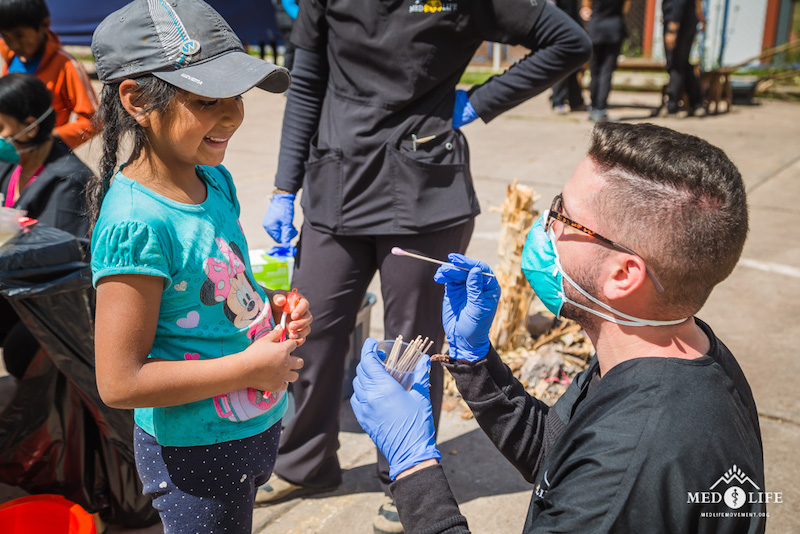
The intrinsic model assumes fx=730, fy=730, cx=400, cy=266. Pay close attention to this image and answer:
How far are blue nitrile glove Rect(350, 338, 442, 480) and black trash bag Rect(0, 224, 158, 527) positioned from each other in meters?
1.11

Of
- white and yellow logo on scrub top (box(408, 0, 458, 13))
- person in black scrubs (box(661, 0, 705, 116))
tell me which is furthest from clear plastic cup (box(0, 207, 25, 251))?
person in black scrubs (box(661, 0, 705, 116))

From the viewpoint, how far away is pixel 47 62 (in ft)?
13.6

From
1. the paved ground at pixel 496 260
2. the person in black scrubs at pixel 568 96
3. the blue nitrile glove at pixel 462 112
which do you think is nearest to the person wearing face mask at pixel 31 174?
the paved ground at pixel 496 260

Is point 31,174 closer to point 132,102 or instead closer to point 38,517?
point 38,517

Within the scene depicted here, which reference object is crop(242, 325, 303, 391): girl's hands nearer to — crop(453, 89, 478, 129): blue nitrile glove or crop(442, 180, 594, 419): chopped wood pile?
crop(453, 89, 478, 129): blue nitrile glove

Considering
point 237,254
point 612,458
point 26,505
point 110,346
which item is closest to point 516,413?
point 612,458

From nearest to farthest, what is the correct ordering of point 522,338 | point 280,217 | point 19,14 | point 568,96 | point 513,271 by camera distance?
point 280,217, point 513,271, point 522,338, point 19,14, point 568,96

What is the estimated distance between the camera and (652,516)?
121cm

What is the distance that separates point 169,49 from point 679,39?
31.9ft

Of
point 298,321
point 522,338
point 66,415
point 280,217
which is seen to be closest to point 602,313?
point 298,321

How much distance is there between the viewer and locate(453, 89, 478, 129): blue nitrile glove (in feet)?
8.62

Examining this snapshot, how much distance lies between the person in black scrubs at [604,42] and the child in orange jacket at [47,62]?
7202mm

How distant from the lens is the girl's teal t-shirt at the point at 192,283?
146cm

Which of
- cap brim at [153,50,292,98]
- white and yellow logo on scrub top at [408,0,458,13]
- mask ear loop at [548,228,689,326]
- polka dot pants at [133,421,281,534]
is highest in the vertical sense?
white and yellow logo on scrub top at [408,0,458,13]
